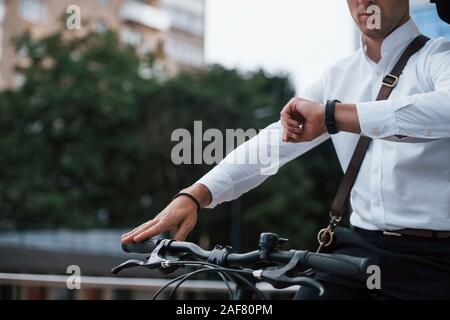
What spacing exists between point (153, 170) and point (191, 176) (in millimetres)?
1463

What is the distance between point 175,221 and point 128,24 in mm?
47859

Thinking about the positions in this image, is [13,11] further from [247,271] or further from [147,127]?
[247,271]

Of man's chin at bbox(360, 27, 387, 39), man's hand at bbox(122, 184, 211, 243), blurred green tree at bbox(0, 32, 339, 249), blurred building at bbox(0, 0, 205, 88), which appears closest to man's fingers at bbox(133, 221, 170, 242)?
man's hand at bbox(122, 184, 211, 243)

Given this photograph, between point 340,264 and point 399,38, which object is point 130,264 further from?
point 399,38

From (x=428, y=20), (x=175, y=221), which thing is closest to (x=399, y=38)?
(x=175, y=221)

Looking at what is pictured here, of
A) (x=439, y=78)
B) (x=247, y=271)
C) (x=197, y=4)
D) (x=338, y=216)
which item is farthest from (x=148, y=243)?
(x=197, y=4)

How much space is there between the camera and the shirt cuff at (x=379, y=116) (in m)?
1.66

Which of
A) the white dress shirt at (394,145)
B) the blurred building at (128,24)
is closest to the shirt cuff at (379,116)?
the white dress shirt at (394,145)

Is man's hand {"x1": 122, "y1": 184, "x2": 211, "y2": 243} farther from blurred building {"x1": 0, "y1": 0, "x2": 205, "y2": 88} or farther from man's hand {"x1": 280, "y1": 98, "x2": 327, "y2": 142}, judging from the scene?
blurred building {"x1": 0, "y1": 0, "x2": 205, "y2": 88}

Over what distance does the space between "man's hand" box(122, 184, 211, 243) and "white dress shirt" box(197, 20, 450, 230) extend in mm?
78

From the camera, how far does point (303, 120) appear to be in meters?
1.67

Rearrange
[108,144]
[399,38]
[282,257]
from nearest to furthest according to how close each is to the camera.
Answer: [282,257] < [399,38] < [108,144]

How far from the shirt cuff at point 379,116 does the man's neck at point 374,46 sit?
419mm
